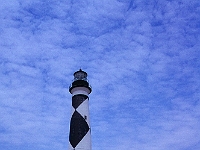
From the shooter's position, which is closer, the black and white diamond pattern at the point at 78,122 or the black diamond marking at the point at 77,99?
the black and white diamond pattern at the point at 78,122

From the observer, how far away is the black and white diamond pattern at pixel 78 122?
2469 cm

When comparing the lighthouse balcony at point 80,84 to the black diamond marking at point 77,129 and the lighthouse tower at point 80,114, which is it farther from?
the black diamond marking at point 77,129

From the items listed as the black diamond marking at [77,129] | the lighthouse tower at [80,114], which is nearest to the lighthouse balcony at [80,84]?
the lighthouse tower at [80,114]

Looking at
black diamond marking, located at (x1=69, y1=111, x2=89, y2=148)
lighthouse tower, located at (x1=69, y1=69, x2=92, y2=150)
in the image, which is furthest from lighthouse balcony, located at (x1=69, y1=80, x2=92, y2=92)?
black diamond marking, located at (x1=69, y1=111, x2=89, y2=148)

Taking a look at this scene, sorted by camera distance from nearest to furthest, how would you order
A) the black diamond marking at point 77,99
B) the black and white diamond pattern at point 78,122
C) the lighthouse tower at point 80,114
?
the lighthouse tower at point 80,114 → the black and white diamond pattern at point 78,122 → the black diamond marking at point 77,99

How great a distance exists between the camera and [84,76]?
27.8m

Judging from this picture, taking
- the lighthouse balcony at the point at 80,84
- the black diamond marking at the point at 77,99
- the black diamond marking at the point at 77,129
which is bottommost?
the black diamond marking at the point at 77,129

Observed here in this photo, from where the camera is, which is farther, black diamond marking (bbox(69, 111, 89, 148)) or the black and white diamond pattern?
the black and white diamond pattern

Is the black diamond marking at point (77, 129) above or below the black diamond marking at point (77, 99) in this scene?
below

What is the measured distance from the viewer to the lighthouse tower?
24.6m

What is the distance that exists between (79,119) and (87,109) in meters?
1.42

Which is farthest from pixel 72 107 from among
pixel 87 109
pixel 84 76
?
pixel 84 76

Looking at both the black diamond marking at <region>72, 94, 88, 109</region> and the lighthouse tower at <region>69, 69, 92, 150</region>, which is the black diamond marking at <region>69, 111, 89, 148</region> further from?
the black diamond marking at <region>72, 94, 88, 109</region>

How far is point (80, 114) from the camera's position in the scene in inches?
1012
